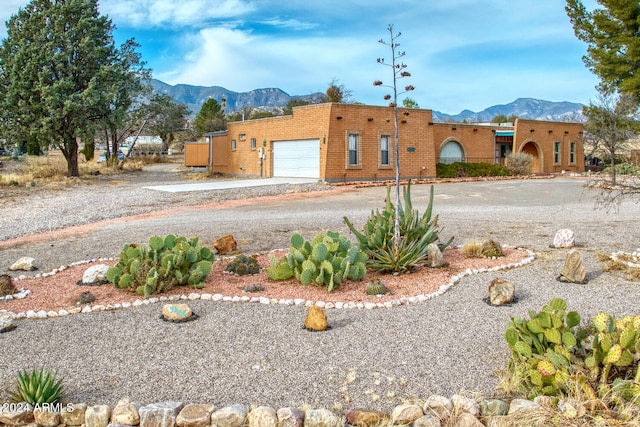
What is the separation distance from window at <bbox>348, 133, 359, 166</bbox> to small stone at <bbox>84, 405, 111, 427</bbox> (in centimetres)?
2278

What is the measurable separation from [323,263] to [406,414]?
9.10ft

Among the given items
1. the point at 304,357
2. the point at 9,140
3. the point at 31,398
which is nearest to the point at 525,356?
the point at 304,357

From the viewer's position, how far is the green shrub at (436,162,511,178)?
92.1 feet

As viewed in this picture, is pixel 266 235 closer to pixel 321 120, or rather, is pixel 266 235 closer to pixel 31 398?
pixel 31 398

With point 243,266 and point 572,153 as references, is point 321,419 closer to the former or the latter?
point 243,266

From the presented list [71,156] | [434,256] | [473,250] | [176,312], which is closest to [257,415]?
[176,312]

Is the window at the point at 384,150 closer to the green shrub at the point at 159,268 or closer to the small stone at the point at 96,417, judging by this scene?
the green shrub at the point at 159,268

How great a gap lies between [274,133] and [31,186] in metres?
11.7

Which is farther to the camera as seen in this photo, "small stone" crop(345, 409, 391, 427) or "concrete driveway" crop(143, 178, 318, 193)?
"concrete driveway" crop(143, 178, 318, 193)

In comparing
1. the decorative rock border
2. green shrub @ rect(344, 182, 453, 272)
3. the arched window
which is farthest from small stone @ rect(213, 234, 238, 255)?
the arched window

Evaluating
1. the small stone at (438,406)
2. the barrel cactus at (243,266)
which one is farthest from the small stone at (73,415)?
the barrel cactus at (243,266)

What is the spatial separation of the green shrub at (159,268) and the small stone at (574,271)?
3977mm

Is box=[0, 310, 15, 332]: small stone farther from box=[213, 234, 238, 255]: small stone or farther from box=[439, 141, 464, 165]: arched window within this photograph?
box=[439, 141, 464, 165]: arched window

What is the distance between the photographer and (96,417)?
125 inches
